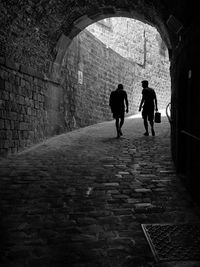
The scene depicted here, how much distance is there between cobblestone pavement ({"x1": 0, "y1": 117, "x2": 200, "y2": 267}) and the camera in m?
2.57

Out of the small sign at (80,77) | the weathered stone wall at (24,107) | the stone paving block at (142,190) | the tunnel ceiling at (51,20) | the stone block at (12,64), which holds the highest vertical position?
the tunnel ceiling at (51,20)

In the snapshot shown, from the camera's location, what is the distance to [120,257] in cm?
250

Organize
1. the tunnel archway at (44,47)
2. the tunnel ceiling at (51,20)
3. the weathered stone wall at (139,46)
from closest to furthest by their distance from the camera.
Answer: the tunnel archway at (44,47)
the tunnel ceiling at (51,20)
the weathered stone wall at (139,46)

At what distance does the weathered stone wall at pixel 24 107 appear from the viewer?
6824 millimetres

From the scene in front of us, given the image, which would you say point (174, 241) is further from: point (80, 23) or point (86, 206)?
point (80, 23)

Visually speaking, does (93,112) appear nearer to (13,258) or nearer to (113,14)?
(113,14)

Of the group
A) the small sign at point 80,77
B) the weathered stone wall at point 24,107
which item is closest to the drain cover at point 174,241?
the weathered stone wall at point 24,107

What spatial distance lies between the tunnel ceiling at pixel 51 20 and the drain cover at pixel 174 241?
4382 mm

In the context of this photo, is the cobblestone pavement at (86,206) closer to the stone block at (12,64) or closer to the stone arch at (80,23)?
the stone block at (12,64)

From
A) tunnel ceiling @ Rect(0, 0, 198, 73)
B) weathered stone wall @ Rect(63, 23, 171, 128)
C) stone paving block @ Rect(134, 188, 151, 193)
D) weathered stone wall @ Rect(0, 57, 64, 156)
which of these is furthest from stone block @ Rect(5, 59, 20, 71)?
stone paving block @ Rect(134, 188, 151, 193)

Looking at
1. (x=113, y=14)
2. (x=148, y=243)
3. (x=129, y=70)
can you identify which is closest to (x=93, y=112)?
(x=113, y=14)

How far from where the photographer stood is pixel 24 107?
7.84m

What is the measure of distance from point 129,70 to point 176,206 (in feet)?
54.3

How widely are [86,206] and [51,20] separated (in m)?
6.36
